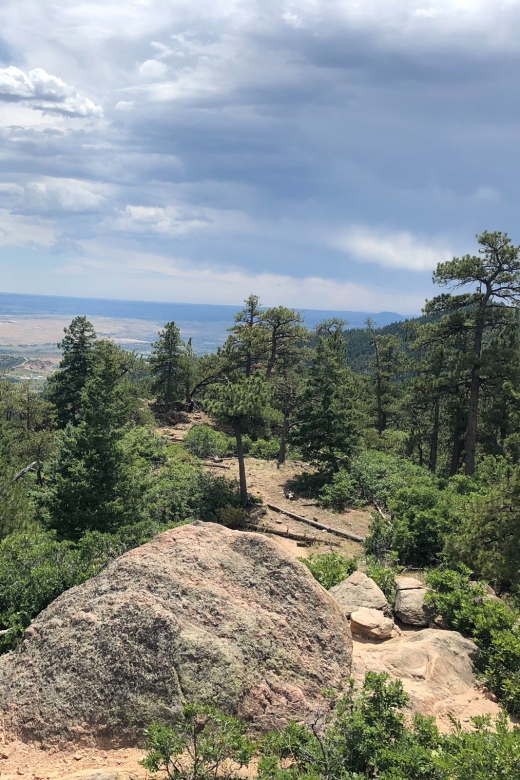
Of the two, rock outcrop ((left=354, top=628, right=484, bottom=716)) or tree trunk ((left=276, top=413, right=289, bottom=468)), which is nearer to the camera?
rock outcrop ((left=354, top=628, right=484, bottom=716))

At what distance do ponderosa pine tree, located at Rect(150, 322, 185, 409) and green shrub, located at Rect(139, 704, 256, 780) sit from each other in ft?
113

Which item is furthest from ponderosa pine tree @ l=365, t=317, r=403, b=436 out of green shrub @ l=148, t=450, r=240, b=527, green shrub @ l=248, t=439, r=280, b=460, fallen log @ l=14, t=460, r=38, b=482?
fallen log @ l=14, t=460, r=38, b=482

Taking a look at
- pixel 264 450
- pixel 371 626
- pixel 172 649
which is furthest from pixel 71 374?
pixel 172 649

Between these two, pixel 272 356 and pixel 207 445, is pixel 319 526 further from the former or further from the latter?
pixel 272 356

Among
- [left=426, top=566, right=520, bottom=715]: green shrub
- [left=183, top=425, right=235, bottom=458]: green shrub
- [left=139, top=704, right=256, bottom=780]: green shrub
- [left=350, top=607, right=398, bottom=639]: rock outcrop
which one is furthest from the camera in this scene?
[left=183, top=425, right=235, bottom=458]: green shrub

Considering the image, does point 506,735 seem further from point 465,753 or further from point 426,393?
point 426,393

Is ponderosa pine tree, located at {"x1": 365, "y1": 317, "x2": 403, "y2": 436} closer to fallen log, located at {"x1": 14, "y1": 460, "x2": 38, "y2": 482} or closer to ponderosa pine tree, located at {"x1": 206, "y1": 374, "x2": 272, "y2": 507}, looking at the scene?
ponderosa pine tree, located at {"x1": 206, "y1": 374, "x2": 272, "y2": 507}

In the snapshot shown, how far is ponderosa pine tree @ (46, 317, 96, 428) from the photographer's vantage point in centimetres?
3406

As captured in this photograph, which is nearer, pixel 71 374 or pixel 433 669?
pixel 433 669

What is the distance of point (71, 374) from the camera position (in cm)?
3472

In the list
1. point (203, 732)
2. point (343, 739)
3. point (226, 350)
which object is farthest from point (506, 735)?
point (226, 350)

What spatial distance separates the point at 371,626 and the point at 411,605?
1.53 metres

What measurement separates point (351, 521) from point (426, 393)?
7003 mm

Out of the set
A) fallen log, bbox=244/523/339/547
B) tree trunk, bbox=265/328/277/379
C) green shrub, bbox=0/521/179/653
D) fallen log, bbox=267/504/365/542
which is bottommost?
fallen log, bbox=244/523/339/547
